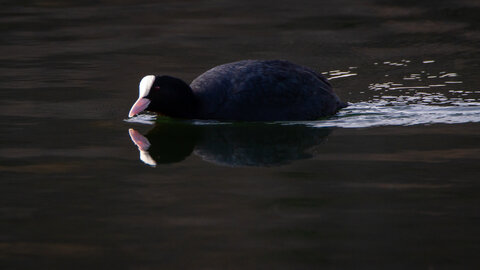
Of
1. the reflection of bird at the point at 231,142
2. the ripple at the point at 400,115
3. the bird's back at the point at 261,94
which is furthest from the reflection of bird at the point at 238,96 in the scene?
the ripple at the point at 400,115

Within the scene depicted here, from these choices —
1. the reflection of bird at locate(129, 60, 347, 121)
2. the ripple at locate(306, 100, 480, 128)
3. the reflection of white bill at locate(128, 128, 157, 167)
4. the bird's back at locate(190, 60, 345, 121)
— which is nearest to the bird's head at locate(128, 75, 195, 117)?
the reflection of bird at locate(129, 60, 347, 121)

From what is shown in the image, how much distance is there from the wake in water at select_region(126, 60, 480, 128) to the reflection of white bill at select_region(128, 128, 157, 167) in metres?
0.54

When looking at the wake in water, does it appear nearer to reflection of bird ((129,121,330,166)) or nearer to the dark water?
the dark water

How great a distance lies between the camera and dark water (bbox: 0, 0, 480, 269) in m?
4.65

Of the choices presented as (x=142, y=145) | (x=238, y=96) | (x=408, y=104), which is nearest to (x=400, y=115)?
(x=408, y=104)

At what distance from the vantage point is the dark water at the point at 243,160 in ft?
15.3

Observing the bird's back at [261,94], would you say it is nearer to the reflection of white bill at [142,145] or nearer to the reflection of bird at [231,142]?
the reflection of bird at [231,142]

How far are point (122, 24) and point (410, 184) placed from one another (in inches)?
327

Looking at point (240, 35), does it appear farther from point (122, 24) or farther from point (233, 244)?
point (233, 244)

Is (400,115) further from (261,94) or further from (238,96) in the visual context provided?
(238,96)

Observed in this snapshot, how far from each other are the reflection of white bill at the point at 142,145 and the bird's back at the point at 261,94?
60 centimetres

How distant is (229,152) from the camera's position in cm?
678

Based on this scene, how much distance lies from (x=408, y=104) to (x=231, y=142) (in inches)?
79.9

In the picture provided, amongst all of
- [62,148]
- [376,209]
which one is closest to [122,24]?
[62,148]
